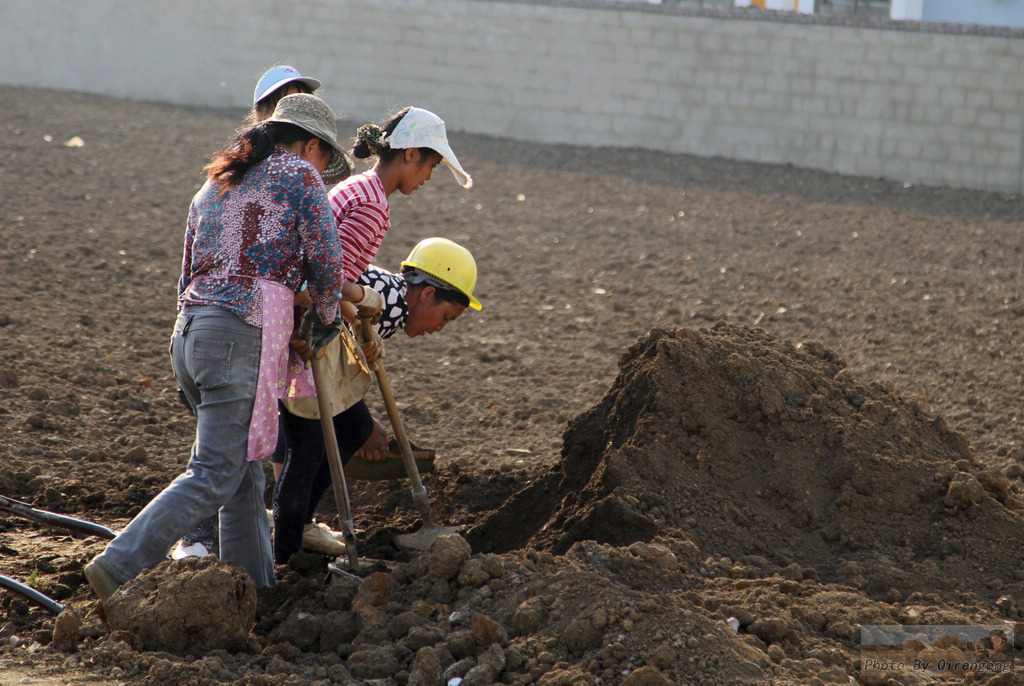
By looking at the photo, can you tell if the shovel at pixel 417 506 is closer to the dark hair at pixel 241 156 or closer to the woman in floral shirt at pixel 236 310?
the woman in floral shirt at pixel 236 310

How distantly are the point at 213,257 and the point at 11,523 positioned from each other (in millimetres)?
1858

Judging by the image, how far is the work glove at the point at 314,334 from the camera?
3105 mm

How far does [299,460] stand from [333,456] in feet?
0.78

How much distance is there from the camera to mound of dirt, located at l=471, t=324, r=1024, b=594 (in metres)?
3.42

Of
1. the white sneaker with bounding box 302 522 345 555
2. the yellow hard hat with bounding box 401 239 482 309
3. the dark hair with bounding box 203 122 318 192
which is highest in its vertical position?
the dark hair with bounding box 203 122 318 192

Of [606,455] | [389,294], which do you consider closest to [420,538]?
[606,455]

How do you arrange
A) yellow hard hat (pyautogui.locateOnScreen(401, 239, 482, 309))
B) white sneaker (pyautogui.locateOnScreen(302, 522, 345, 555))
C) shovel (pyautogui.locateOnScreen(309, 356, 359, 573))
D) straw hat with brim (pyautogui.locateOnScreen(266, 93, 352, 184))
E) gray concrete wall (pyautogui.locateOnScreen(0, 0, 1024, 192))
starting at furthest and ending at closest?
gray concrete wall (pyautogui.locateOnScreen(0, 0, 1024, 192))
white sneaker (pyautogui.locateOnScreen(302, 522, 345, 555))
yellow hard hat (pyautogui.locateOnScreen(401, 239, 482, 309))
shovel (pyautogui.locateOnScreen(309, 356, 359, 573))
straw hat with brim (pyautogui.locateOnScreen(266, 93, 352, 184))

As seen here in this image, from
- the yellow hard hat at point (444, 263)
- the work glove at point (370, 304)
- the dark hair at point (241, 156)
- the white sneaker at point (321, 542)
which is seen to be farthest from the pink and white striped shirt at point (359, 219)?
the white sneaker at point (321, 542)

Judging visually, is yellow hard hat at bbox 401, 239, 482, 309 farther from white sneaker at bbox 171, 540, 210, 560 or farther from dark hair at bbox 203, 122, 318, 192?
white sneaker at bbox 171, 540, 210, 560

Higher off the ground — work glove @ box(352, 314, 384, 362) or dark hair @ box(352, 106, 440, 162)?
dark hair @ box(352, 106, 440, 162)

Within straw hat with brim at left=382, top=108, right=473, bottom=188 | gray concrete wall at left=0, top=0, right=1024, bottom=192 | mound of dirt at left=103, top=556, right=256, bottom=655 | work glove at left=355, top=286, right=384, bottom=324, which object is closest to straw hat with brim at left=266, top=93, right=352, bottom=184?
straw hat with brim at left=382, top=108, right=473, bottom=188

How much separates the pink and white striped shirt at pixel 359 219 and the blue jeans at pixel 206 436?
54 centimetres

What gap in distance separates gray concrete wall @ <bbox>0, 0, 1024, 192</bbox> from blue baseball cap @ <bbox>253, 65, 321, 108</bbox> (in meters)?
9.72

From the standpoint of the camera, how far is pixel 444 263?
364 cm
